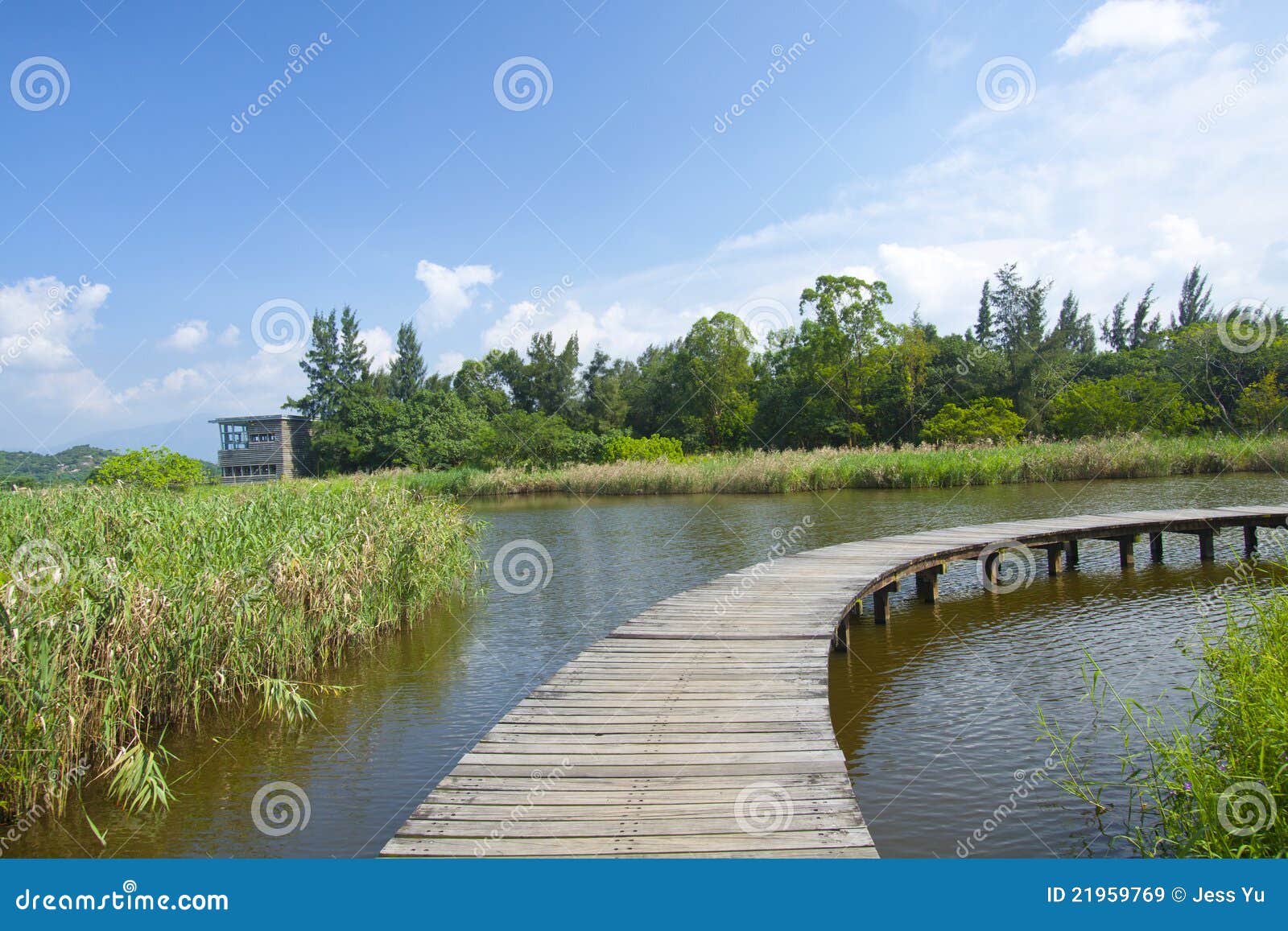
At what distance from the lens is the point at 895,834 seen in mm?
4297

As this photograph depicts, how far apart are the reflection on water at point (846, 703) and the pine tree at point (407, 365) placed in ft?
155

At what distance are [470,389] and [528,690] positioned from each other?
47.3 meters

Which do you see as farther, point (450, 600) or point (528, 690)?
point (450, 600)

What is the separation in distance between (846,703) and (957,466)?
59.9 ft

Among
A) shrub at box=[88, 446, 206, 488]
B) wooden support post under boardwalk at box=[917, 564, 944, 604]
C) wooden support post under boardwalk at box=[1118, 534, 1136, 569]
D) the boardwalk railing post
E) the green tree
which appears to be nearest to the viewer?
wooden support post under boardwalk at box=[917, 564, 944, 604]

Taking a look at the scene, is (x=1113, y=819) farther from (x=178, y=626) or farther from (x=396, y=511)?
(x=396, y=511)

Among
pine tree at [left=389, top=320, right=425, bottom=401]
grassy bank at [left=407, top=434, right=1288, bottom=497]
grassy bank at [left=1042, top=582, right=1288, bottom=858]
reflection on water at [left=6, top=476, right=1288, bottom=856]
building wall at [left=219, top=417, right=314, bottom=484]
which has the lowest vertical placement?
reflection on water at [left=6, top=476, right=1288, bottom=856]

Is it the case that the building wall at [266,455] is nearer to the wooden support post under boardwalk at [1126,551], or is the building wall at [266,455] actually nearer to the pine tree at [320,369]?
the pine tree at [320,369]

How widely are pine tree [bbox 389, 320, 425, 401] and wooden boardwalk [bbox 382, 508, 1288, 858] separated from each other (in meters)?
52.8

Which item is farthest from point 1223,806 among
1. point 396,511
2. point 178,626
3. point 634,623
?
point 396,511

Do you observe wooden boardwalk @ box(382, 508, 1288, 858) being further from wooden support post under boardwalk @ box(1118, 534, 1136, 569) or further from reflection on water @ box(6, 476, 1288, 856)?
wooden support post under boardwalk @ box(1118, 534, 1136, 569)

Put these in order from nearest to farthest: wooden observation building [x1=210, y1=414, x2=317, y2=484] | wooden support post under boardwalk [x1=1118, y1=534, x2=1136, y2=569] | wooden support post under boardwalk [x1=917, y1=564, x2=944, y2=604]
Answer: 1. wooden support post under boardwalk [x1=917, y1=564, x2=944, y2=604]
2. wooden support post under boardwalk [x1=1118, y1=534, x2=1136, y2=569]
3. wooden observation building [x1=210, y1=414, x2=317, y2=484]

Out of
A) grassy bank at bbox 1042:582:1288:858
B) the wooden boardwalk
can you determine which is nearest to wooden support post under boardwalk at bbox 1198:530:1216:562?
the wooden boardwalk

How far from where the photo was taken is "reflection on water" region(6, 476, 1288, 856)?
176 inches
